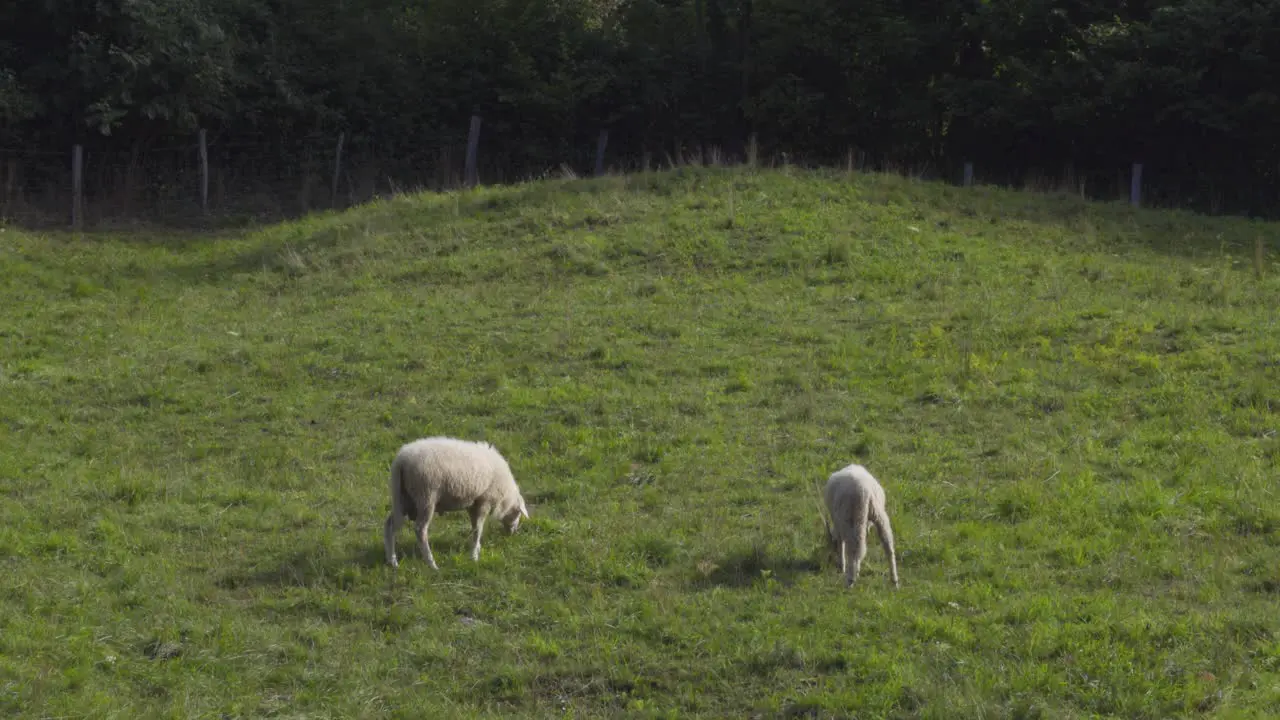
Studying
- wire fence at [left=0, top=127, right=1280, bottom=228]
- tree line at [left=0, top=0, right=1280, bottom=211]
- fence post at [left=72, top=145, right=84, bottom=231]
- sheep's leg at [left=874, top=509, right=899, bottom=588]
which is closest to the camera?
sheep's leg at [left=874, top=509, right=899, bottom=588]

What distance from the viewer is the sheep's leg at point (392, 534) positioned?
9.96 m

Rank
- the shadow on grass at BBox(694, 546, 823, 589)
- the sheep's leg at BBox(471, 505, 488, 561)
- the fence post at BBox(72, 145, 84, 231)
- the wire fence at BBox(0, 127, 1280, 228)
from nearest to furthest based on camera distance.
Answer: the shadow on grass at BBox(694, 546, 823, 589) → the sheep's leg at BBox(471, 505, 488, 561) → the fence post at BBox(72, 145, 84, 231) → the wire fence at BBox(0, 127, 1280, 228)

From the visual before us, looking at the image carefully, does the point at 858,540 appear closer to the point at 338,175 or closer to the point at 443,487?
the point at 443,487

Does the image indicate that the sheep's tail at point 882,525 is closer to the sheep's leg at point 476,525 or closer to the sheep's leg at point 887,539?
the sheep's leg at point 887,539

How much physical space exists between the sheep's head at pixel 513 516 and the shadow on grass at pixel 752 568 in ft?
5.63

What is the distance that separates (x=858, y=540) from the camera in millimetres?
9414

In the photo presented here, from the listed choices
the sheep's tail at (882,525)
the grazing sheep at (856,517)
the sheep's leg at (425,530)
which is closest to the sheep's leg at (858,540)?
the grazing sheep at (856,517)

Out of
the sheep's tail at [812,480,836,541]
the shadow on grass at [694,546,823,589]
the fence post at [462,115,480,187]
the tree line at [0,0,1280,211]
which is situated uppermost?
the tree line at [0,0,1280,211]

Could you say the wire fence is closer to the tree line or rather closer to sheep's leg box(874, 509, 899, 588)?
the tree line

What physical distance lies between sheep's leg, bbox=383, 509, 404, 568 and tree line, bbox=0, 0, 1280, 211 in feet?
74.9

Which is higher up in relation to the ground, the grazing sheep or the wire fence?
the wire fence

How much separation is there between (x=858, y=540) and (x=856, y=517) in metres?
0.17

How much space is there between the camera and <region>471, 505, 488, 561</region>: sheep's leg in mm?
10242

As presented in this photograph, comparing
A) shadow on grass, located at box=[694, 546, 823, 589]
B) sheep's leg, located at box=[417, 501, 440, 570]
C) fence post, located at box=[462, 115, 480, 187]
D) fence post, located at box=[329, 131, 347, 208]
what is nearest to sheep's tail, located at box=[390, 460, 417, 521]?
sheep's leg, located at box=[417, 501, 440, 570]
